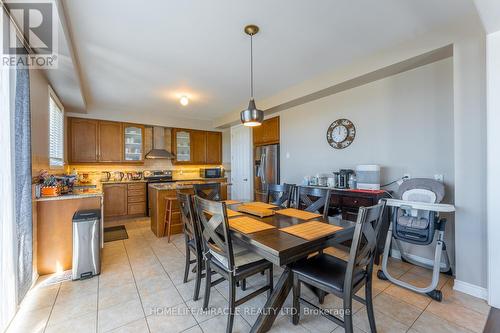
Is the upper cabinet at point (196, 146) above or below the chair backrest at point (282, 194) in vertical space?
above

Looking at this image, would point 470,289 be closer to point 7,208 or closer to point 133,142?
point 7,208

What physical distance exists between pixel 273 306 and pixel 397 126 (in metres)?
2.78

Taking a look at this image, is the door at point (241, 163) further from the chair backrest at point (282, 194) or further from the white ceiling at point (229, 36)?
the chair backrest at point (282, 194)

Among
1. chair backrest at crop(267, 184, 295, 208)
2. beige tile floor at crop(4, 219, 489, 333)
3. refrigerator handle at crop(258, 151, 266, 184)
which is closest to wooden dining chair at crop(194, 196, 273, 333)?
beige tile floor at crop(4, 219, 489, 333)

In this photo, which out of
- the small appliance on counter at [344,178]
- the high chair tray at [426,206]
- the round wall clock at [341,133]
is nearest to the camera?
the high chair tray at [426,206]

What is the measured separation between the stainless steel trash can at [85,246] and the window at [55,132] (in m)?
1.54

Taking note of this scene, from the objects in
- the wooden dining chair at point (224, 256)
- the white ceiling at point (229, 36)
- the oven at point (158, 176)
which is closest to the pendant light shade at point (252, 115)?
the white ceiling at point (229, 36)

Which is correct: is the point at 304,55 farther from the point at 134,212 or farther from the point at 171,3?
the point at 134,212

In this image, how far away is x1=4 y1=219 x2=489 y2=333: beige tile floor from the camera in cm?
174

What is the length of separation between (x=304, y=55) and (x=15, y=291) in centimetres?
377

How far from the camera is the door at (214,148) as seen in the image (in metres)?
6.65

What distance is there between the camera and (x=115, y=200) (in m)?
4.92

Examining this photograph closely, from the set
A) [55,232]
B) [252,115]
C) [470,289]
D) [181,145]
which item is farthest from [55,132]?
[470,289]

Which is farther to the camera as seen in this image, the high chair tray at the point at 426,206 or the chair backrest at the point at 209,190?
the chair backrest at the point at 209,190
